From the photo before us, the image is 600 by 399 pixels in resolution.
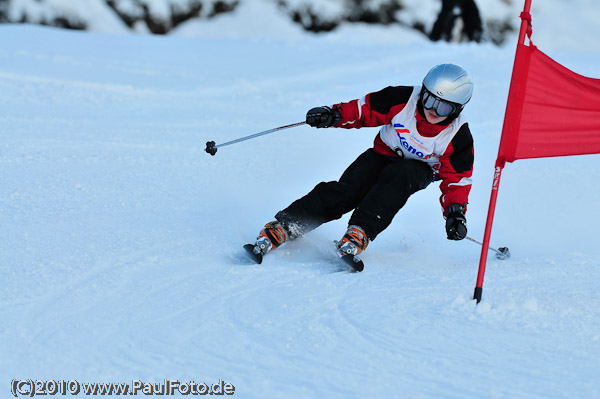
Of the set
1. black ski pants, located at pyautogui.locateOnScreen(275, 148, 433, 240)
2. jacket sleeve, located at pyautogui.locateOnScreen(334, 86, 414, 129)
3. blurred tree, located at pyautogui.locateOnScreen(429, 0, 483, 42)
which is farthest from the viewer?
blurred tree, located at pyautogui.locateOnScreen(429, 0, 483, 42)

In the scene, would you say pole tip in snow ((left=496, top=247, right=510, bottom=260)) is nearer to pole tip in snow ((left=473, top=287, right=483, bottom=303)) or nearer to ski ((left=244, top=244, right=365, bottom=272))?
Result: ski ((left=244, top=244, right=365, bottom=272))

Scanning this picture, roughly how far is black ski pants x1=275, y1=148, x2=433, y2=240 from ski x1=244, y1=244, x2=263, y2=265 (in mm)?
288

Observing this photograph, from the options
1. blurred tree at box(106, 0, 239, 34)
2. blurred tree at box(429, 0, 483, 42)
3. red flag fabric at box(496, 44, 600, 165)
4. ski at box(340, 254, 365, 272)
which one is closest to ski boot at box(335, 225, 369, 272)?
ski at box(340, 254, 365, 272)

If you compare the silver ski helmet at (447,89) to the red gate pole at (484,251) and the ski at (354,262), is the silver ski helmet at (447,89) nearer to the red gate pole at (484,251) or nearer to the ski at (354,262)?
the red gate pole at (484,251)

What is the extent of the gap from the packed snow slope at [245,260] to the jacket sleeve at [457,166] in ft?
1.32

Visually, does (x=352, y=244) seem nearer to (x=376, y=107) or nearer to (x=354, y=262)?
(x=354, y=262)

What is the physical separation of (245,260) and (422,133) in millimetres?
1139

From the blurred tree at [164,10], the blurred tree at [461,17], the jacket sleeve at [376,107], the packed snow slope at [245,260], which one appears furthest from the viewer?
the blurred tree at [164,10]

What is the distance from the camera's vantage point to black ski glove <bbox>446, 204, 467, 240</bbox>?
384cm

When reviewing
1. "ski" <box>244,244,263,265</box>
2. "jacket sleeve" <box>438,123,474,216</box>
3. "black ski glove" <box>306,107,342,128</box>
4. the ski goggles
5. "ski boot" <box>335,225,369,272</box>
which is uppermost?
the ski goggles

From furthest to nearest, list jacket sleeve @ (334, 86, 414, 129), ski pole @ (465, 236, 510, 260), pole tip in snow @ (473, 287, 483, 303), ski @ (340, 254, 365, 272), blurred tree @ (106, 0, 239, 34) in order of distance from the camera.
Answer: blurred tree @ (106, 0, 239, 34) < ski pole @ (465, 236, 510, 260) < jacket sleeve @ (334, 86, 414, 129) < ski @ (340, 254, 365, 272) < pole tip in snow @ (473, 287, 483, 303)

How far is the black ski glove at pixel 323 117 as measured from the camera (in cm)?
410

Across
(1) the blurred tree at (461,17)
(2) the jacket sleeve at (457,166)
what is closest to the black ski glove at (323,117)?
(2) the jacket sleeve at (457,166)

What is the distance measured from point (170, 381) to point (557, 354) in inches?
54.9
